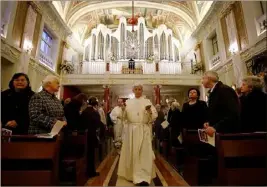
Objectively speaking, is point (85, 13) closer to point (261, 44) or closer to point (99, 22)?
point (99, 22)

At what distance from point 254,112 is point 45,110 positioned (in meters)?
2.40

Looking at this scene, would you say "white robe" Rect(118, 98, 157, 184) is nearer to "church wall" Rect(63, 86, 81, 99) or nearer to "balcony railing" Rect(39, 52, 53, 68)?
"balcony railing" Rect(39, 52, 53, 68)

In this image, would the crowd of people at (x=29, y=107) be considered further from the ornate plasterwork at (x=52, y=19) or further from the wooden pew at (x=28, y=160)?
the ornate plasterwork at (x=52, y=19)

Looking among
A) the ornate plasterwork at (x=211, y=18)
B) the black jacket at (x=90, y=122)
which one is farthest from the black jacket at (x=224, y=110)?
the ornate plasterwork at (x=211, y=18)

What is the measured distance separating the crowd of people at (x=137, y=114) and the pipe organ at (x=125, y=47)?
841 centimetres

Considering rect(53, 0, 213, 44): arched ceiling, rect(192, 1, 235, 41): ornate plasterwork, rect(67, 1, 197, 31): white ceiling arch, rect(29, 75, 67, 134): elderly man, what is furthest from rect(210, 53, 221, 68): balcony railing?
rect(29, 75, 67, 134): elderly man

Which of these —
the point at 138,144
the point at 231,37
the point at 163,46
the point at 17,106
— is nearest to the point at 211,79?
the point at 138,144

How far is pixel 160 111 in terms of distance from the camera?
559cm

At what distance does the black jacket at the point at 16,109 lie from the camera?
234 centimetres

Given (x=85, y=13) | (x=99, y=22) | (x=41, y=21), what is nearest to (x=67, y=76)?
(x=41, y=21)

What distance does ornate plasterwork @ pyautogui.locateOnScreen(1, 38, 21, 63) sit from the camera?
583cm

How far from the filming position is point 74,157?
274 centimetres

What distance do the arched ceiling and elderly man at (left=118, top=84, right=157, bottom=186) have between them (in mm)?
8897

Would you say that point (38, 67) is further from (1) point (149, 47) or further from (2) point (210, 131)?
(2) point (210, 131)
